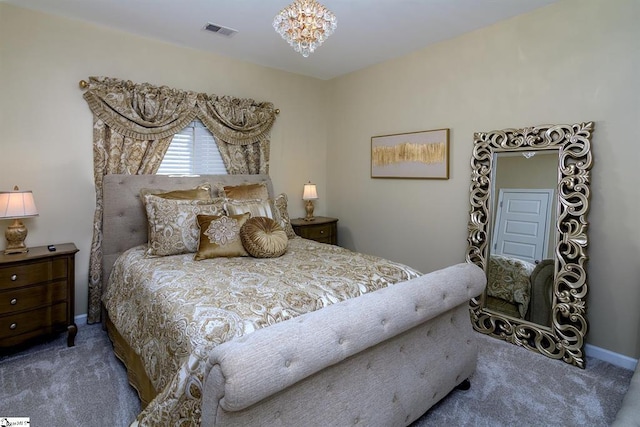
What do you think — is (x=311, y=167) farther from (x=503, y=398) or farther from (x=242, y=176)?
(x=503, y=398)

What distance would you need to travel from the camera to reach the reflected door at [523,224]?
2.70 meters

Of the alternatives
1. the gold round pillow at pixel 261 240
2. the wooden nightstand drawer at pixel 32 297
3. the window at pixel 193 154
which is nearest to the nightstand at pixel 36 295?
the wooden nightstand drawer at pixel 32 297

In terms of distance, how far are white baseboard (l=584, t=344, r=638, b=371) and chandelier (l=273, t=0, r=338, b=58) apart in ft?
9.50

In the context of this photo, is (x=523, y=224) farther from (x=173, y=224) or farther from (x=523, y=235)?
(x=173, y=224)

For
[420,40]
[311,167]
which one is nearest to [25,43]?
[311,167]

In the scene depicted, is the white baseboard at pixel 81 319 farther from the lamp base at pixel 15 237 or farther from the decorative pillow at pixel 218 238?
the decorative pillow at pixel 218 238

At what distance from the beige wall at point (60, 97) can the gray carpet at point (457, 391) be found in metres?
0.80

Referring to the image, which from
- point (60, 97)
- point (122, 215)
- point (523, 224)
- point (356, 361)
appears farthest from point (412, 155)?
point (60, 97)

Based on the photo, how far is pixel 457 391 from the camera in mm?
2127

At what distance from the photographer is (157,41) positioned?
3.28m

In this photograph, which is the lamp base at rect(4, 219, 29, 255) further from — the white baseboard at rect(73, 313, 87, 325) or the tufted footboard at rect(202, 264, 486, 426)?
the tufted footboard at rect(202, 264, 486, 426)

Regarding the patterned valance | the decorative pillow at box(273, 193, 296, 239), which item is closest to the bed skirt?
the decorative pillow at box(273, 193, 296, 239)

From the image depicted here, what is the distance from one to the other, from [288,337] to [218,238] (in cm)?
148

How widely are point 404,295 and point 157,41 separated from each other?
128 inches
